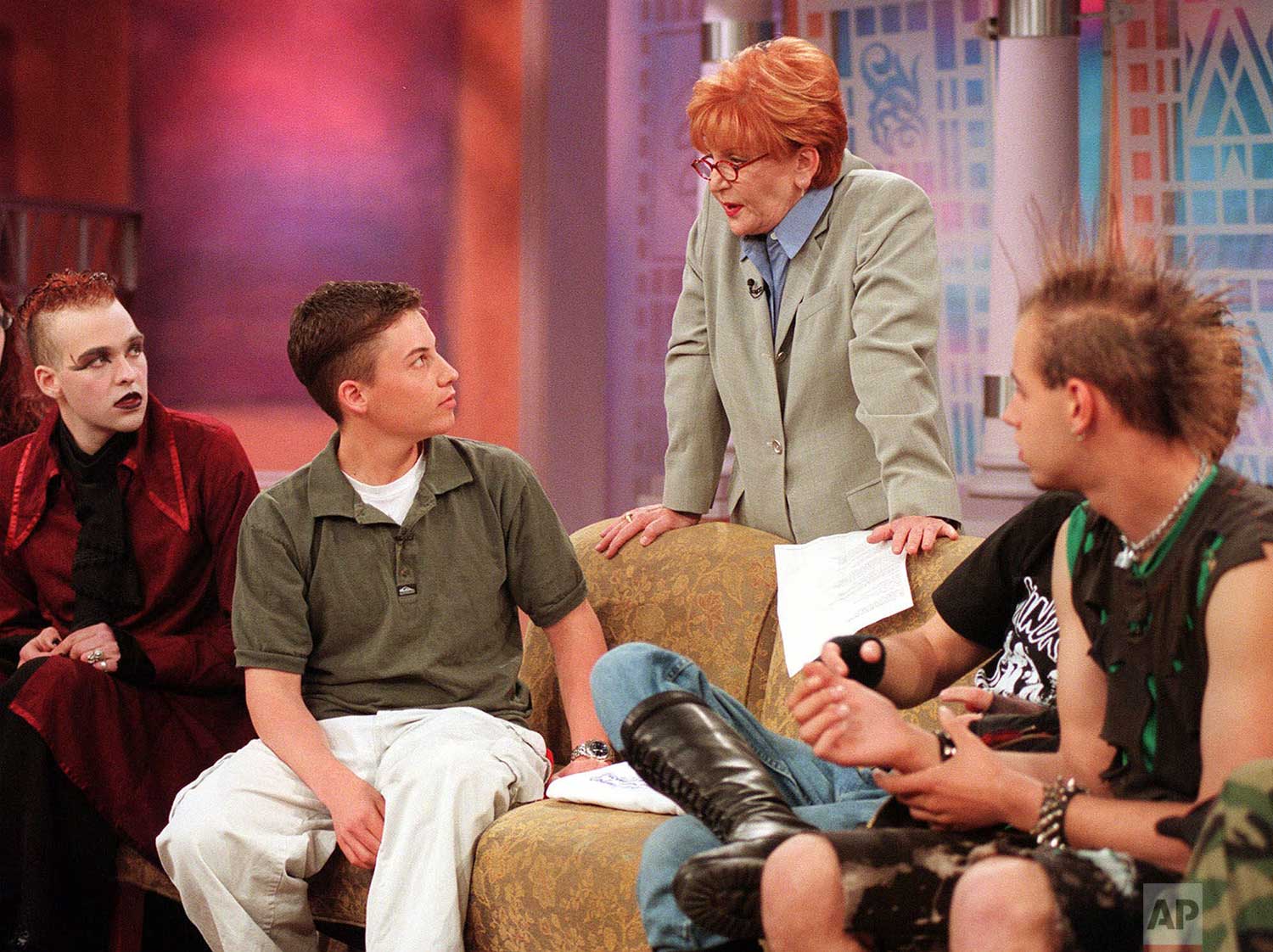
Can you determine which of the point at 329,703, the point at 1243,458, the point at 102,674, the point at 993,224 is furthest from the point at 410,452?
the point at 1243,458

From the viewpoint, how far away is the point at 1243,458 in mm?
5633

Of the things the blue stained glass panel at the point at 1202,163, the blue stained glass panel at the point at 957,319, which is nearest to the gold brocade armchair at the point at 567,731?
the blue stained glass panel at the point at 957,319

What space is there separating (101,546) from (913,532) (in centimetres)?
158

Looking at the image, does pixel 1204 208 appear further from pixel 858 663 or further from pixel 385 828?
pixel 385 828

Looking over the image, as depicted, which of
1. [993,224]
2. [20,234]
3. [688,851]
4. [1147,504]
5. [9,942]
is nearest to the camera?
[1147,504]

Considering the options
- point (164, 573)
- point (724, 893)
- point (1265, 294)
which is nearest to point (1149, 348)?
point (724, 893)

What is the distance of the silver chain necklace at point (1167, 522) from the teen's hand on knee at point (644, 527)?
1467 millimetres

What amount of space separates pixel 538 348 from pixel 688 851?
15.7 feet

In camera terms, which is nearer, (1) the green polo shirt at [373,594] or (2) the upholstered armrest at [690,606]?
(1) the green polo shirt at [373,594]

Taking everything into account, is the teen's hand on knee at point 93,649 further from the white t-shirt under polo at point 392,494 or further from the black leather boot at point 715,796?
the black leather boot at point 715,796

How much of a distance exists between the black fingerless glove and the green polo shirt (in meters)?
0.93

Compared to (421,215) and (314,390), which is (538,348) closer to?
(421,215)

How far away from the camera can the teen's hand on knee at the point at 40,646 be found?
311 cm

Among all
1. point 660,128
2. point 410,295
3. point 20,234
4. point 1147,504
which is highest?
point 660,128
